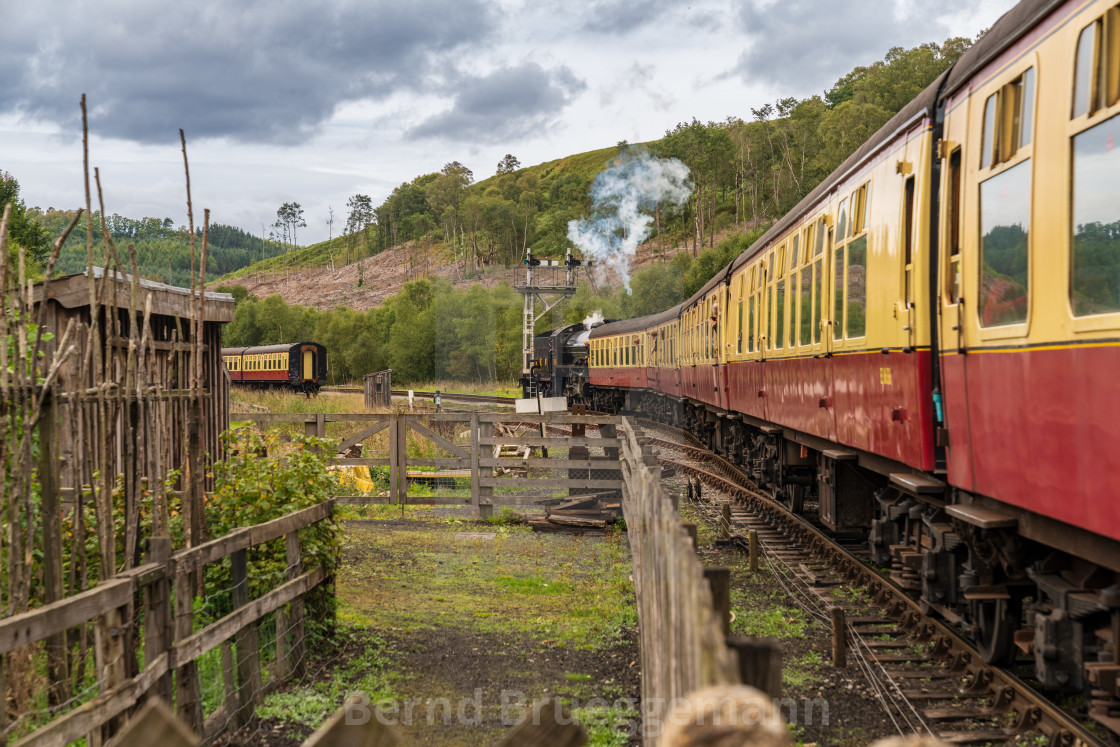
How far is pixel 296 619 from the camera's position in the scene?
6.31 metres

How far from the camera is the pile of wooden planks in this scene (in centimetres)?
1195

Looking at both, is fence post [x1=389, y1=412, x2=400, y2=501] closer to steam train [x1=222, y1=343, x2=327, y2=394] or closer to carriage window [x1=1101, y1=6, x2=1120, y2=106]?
carriage window [x1=1101, y1=6, x2=1120, y2=106]

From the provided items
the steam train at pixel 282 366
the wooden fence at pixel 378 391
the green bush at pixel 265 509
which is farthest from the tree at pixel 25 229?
the green bush at pixel 265 509

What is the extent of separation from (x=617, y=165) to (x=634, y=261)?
715 inches

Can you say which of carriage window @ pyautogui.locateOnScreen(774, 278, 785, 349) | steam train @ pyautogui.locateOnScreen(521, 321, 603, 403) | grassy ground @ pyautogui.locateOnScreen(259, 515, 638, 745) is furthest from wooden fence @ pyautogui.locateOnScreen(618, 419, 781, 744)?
steam train @ pyautogui.locateOnScreen(521, 321, 603, 403)

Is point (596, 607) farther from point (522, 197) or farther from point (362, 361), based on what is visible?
point (522, 197)

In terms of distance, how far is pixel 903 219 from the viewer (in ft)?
21.5

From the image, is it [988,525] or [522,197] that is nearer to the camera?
[988,525]

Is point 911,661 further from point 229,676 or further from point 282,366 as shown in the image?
point 282,366

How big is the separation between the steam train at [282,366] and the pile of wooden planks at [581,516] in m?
42.4

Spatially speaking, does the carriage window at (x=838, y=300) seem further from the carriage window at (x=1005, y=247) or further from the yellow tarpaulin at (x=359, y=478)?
the yellow tarpaulin at (x=359, y=478)

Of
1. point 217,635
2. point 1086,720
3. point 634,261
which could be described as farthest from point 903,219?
point 634,261

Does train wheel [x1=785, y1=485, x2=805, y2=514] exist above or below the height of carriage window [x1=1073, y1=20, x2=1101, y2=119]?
below

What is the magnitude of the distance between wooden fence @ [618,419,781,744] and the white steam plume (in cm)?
7597
